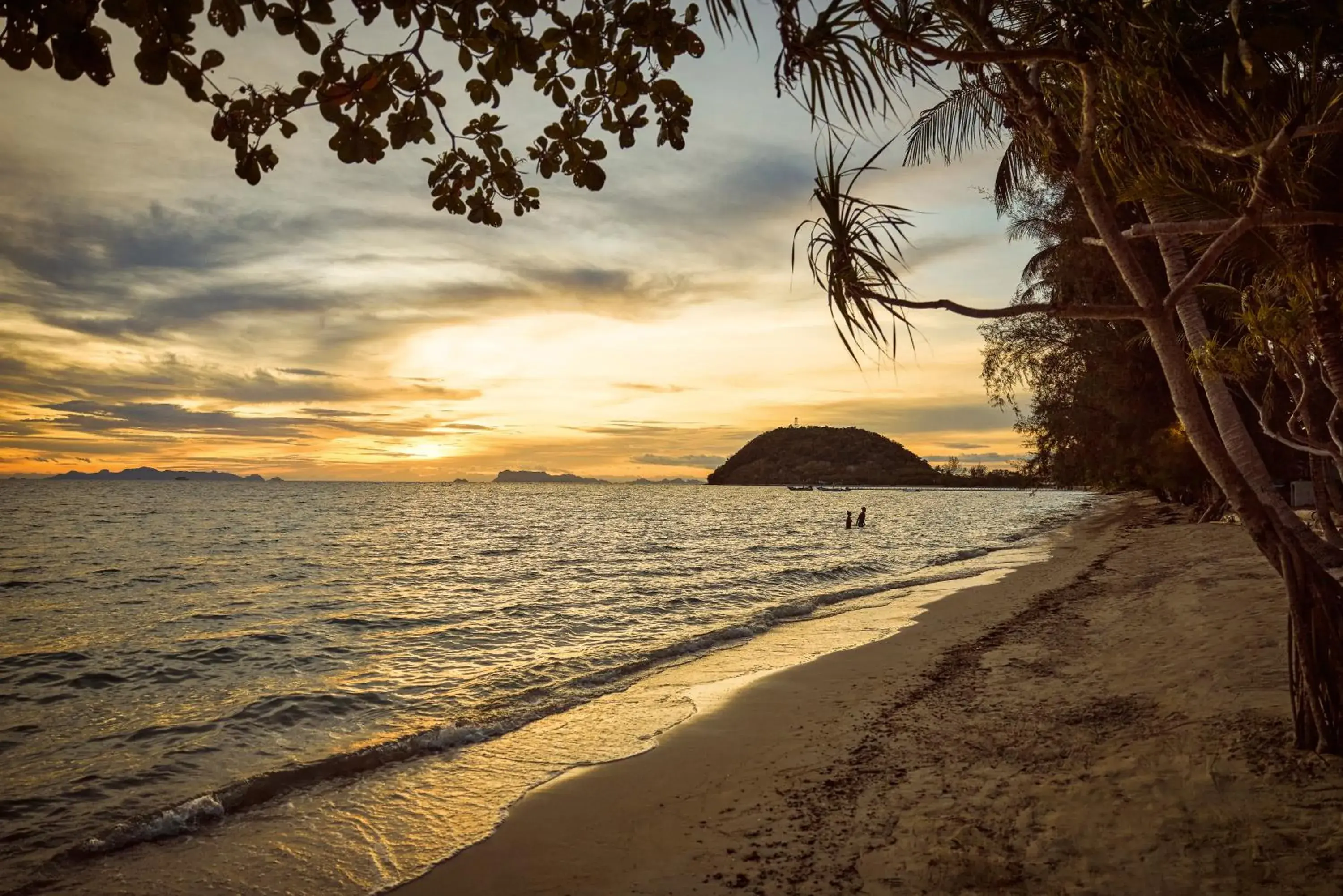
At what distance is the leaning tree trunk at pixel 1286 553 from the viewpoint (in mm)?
5297

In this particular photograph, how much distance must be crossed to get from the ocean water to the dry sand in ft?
3.30

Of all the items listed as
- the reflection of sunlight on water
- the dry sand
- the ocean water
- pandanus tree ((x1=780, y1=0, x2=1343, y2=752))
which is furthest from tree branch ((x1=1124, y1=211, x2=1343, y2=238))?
the ocean water

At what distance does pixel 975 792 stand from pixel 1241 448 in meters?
3.41

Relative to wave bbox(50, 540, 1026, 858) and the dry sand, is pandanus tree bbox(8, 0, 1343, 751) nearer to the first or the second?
the dry sand

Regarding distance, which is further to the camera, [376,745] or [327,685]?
[327,685]

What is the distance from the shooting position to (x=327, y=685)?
1187 centimetres

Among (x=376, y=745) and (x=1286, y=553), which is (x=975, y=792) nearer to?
(x=1286, y=553)

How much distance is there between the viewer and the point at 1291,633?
558cm

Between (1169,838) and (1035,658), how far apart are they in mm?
6596

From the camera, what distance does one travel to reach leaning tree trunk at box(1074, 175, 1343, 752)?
530 cm

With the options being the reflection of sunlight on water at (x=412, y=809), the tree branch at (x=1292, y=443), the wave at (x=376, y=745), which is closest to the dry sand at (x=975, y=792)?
the reflection of sunlight on water at (x=412, y=809)

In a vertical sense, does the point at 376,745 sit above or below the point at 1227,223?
below

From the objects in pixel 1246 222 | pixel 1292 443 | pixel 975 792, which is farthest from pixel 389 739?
pixel 1292 443

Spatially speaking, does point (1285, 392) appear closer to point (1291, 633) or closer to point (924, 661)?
point (924, 661)
